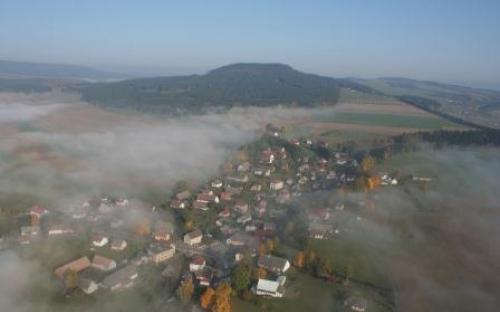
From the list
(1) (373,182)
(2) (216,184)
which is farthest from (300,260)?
(2) (216,184)

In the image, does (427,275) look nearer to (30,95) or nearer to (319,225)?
(319,225)

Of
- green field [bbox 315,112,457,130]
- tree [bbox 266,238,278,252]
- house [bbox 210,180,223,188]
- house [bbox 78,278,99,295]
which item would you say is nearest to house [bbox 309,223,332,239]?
tree [bbox 266,238,278,252]

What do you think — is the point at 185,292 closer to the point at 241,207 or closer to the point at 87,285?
the point at 87,285

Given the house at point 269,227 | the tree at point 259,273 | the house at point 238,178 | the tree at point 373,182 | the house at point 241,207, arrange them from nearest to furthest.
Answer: the tree at point 259,273 → the house at point 269,227 → the house at point 241,207 → the tree at point 373,182 → the house at point 238,178

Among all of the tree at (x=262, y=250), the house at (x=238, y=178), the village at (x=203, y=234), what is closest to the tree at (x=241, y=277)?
the village at (x=203, y=234)

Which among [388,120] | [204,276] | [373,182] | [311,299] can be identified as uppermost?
[388,120]

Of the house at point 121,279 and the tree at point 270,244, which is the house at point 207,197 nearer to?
the tree at point 270,244

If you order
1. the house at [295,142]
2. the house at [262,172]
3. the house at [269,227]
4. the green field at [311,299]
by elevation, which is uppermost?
the house at [295,142]

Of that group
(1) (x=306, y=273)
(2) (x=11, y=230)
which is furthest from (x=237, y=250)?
(2) (x=11, y=230)
